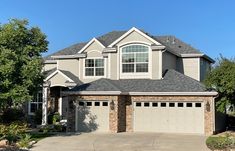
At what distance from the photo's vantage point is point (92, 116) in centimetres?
2953

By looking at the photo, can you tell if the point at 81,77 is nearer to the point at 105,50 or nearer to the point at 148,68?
the point at 105,50

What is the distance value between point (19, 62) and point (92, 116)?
7.14m

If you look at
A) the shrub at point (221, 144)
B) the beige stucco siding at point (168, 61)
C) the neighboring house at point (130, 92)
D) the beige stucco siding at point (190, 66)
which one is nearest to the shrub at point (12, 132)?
the neighboring house at point (130, 92)

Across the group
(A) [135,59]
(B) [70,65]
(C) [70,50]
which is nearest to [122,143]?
(A) [135,59]

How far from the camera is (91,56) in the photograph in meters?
35.6

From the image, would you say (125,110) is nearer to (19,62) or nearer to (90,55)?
(90,55)

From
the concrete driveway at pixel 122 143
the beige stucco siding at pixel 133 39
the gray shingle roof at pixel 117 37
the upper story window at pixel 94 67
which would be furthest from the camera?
the gray shingle roof at pixel 117 37

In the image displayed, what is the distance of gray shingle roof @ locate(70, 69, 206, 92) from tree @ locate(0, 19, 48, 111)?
5.35 metres

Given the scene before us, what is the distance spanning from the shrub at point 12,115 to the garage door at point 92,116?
707 centimetres

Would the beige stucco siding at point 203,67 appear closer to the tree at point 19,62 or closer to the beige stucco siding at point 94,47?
the beige stucco siding at point 94,47

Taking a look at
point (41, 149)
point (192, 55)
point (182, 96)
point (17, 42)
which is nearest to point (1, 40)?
point (17, 42)

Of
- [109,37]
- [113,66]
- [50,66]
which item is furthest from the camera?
[50,66]

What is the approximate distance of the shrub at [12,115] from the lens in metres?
33.8

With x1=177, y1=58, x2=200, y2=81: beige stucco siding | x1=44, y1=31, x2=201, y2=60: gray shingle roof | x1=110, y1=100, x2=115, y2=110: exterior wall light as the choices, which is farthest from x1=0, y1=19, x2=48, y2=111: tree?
x1=177, y1=58, x2=200, y2=81: beige stucco siding
